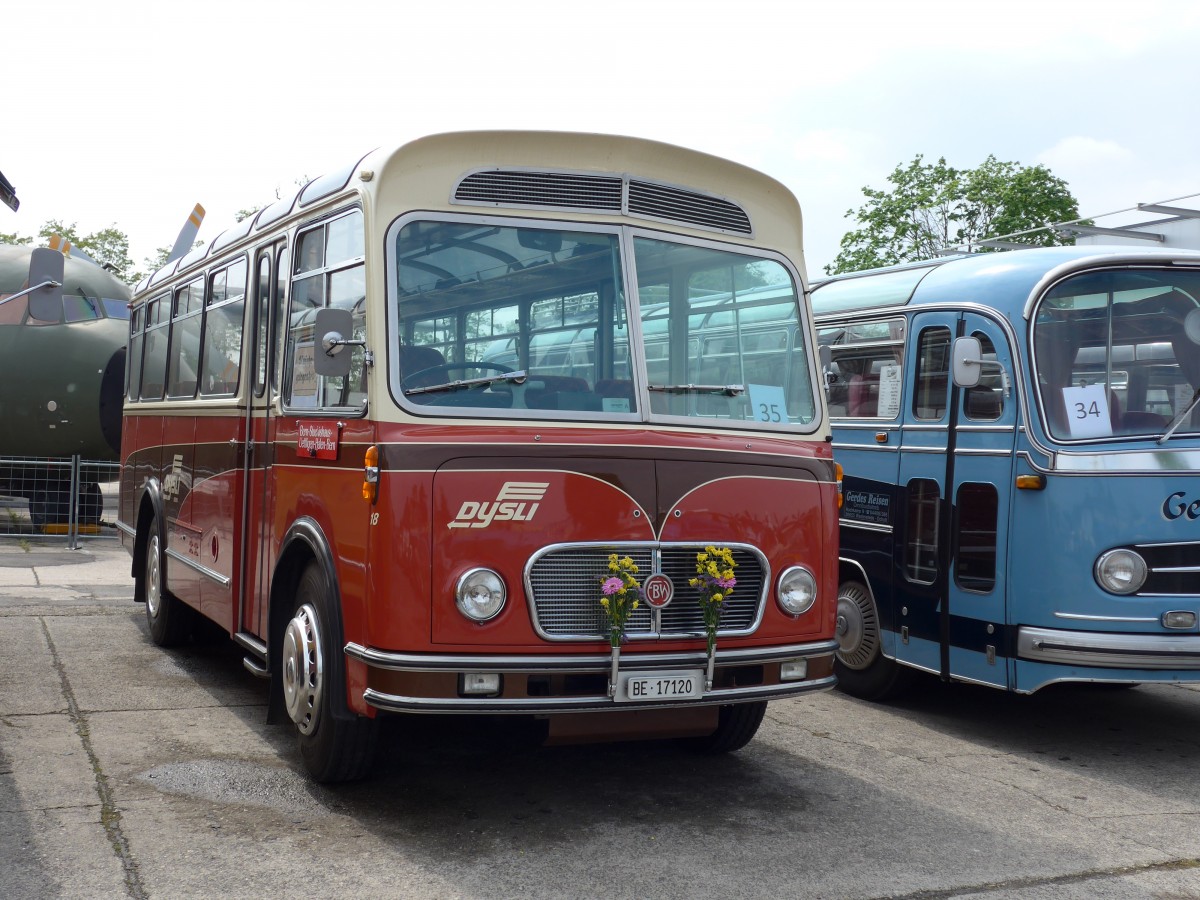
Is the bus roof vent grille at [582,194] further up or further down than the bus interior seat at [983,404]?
further up

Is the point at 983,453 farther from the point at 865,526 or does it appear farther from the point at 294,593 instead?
the point at 294,593

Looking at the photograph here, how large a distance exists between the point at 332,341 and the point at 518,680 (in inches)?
63.5

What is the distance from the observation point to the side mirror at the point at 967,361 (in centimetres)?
699

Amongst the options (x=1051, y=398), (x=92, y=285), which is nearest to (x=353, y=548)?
(x=1051, y=398)

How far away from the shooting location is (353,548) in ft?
17.6

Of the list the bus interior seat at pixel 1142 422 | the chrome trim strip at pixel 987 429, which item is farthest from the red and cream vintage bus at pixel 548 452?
the bus interior seat at pixel 1142 422

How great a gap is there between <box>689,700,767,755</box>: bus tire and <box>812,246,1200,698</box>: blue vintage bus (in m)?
1.50

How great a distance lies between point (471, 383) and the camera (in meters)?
5.33

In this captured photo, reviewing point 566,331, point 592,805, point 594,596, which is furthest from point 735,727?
point 566,331

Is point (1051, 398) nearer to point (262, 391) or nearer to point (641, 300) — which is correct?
point (641, 300)

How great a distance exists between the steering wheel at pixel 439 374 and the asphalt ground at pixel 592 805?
5.81 ft

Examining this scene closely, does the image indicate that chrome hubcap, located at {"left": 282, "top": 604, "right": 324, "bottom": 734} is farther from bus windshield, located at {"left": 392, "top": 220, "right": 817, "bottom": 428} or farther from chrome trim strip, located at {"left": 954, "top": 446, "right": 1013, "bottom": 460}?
chrome trim strip, located at {"left": 954, "top": 446, "right": 1013, "bottom": 460}

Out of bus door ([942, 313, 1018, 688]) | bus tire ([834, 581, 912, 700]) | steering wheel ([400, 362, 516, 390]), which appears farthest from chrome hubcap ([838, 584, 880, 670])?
steering wheel ([400, 362, 516, 390])

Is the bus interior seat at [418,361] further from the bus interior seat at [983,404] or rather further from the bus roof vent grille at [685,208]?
the bus interior seat at [983,404]
